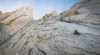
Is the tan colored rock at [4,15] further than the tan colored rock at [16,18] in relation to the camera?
Yes

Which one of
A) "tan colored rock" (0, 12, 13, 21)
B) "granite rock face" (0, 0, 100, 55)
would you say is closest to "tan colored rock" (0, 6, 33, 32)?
"tan colored rock" (0, 12, 13, 21)

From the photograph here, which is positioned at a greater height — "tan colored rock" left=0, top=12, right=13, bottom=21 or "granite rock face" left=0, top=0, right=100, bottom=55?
"tan colored rock" left=0, top=12, right=13, bottom=21

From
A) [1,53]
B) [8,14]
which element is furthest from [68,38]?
[8,14]

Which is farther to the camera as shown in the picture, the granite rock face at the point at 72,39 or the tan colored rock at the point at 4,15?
the tan colored rock at the point at 4,15

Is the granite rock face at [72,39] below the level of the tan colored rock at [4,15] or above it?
below

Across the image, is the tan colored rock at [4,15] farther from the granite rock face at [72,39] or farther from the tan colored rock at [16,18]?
the granite rock face at [72,39]

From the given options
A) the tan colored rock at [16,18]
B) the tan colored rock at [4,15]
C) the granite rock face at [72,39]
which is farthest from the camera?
the tan colored rock at [4,15]

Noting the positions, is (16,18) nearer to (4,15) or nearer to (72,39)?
(4,15)

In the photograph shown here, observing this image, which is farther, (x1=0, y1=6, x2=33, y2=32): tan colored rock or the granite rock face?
(x1=0, y1=6, x2=33, y2=32): tan colored rock

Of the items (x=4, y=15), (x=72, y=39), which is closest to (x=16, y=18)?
(x=4, y=15)

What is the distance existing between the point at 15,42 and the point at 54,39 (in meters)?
15.2

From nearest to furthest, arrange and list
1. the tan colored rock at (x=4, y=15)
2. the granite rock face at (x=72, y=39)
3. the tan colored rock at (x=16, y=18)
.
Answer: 1. the granite rock face at (x=72, y=39)
2. the tan colored rock at (x=16, y=18)
3. the tan colored rock at (x=4, y=15)

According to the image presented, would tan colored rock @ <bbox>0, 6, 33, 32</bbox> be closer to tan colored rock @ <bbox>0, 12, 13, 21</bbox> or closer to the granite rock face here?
tan colored rock @ <bbox>0, 12, 13, 21</bbox>

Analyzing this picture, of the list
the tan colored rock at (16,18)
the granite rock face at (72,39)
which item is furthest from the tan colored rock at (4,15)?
the granite rock face at (72,39)
